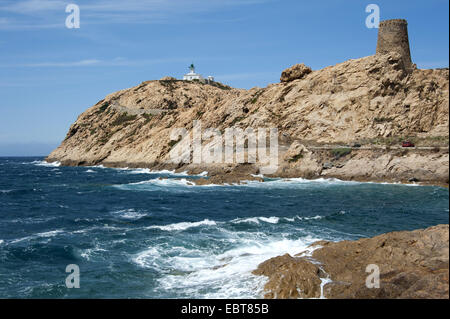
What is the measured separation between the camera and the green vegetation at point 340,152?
59.8 meters

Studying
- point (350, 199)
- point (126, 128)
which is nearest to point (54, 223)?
point (350, 199)

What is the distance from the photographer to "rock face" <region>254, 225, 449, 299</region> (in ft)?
39.0

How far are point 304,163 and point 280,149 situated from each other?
7.34m

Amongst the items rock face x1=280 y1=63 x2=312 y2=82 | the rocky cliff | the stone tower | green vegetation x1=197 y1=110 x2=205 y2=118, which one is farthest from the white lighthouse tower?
the stone tower

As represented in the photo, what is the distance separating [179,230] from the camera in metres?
28.2

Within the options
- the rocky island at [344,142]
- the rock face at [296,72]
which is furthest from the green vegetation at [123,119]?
the rock face at [296,72]

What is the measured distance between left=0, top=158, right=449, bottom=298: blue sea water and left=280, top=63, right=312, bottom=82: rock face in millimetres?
35457

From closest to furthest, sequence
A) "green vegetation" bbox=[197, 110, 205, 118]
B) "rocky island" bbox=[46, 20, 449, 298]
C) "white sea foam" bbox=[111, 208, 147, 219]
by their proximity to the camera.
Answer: "rocky island" bbox=[46, 20, 449, 298] < "white sea foam" bbox=[111, 208, 147, 219] < "green vegetation" bbox=[197, 110, 205, 118]

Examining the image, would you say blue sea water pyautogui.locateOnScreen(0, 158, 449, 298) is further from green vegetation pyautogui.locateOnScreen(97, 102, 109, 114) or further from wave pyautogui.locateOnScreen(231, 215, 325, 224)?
green vegetation pyautogui.locateOnScreen(97, 102, 109, 114)

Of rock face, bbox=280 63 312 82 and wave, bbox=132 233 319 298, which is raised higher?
rock face, bbox=280 63 312 82

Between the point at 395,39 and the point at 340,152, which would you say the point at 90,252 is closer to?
the point at 340,152
